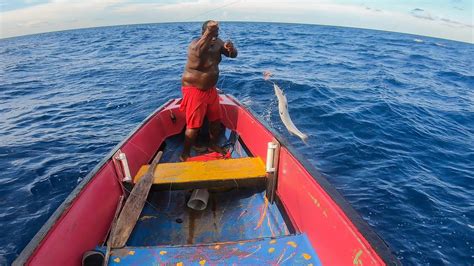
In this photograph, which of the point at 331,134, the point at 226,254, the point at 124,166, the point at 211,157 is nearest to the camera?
the point at 226,254

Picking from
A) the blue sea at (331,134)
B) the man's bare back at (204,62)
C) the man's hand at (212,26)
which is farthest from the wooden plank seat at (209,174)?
the blue sea at (331,134)

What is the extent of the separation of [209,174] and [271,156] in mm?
884

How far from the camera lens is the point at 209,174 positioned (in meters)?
4.01

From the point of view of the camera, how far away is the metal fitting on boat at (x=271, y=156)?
12.8 ft

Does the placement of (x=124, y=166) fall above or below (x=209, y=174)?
above

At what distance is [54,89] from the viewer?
49.4 feet

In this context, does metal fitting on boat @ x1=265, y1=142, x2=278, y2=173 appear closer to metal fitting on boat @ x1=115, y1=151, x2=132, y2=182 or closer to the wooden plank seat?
the wooden plank seat

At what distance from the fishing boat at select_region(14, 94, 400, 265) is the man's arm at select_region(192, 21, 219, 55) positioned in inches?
63.2

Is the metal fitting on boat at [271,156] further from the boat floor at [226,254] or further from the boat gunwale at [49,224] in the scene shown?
the boat gunwale at [49,224]

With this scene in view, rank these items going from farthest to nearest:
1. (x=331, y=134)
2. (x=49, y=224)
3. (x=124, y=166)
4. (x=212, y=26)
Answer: (x=331, y=134), (x=212, y=26), (x=124, y=166), (x=49, y=224)

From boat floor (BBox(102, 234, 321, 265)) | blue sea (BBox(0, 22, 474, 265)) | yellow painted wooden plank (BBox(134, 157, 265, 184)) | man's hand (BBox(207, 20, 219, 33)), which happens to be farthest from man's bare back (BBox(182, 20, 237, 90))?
blue sea (BBox(0, 22, 474, 265))

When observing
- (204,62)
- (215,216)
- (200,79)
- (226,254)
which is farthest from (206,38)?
(226,254)

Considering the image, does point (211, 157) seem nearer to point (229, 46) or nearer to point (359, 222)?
point (229, 46)

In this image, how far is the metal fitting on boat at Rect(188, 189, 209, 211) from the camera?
13.2 feet
